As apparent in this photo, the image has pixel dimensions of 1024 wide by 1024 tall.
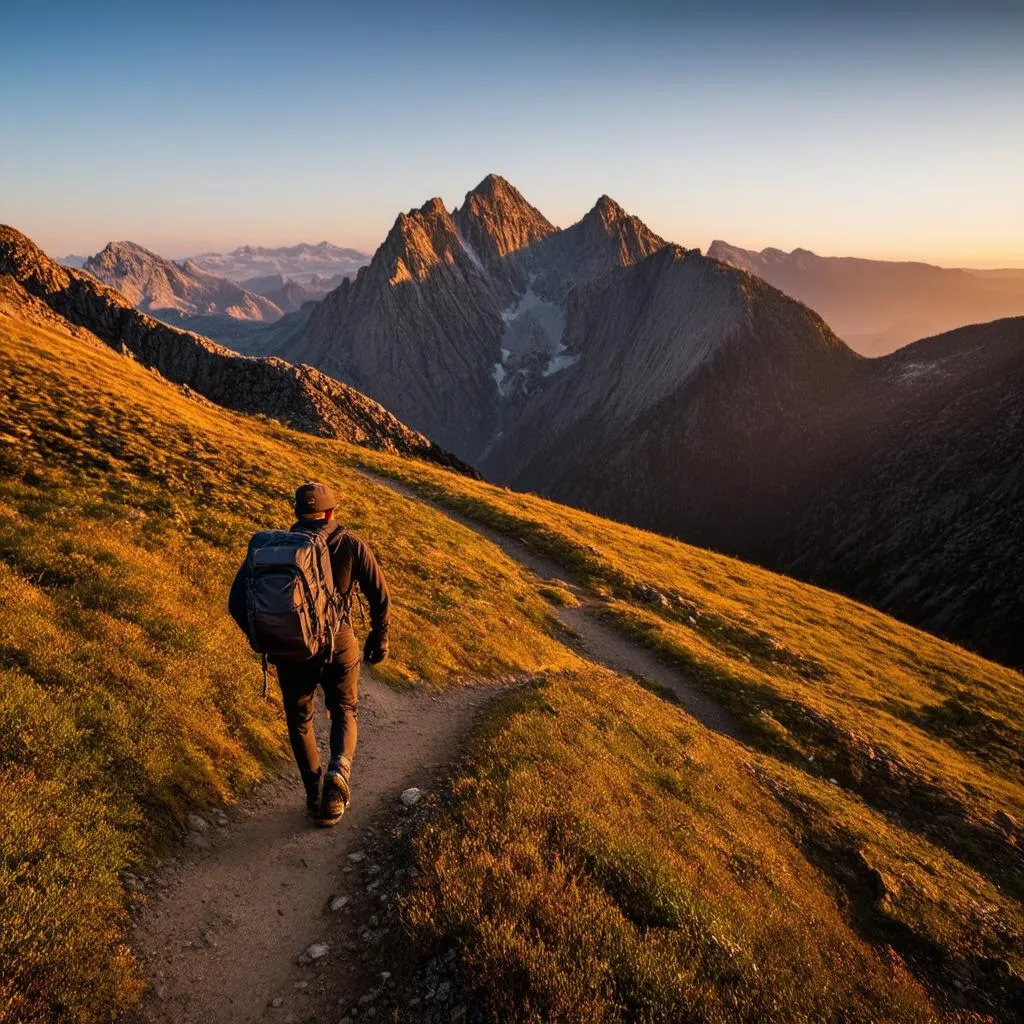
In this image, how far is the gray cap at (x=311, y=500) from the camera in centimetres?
869

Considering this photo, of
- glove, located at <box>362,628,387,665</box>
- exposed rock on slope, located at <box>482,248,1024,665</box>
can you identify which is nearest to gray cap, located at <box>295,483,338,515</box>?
glove, located at <box>362,628,387,665</box>

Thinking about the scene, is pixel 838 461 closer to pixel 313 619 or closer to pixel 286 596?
pixel 313 619

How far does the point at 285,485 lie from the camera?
87.4 feet

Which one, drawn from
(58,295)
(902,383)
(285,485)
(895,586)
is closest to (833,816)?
(285,485)

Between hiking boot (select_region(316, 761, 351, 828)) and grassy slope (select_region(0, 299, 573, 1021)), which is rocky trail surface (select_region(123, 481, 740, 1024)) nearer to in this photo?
hiking boot (select_region(316, 761, 351, 828))

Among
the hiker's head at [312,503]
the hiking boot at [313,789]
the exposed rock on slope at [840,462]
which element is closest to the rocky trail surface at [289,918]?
the hiking boot at [313,789]

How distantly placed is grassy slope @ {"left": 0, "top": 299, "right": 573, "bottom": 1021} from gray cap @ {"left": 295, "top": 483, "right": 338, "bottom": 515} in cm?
427

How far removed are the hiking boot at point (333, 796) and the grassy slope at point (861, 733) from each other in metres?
2.44

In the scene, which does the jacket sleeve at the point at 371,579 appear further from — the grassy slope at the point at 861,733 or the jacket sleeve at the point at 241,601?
the grassy slope at the point at 861,733

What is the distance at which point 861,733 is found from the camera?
78.1ft

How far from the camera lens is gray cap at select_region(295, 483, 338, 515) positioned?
342 inches

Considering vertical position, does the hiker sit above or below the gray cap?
below

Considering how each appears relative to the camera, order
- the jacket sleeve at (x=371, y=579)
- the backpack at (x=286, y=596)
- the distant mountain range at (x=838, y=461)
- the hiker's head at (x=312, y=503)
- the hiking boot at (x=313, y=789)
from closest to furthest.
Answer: the backpack at (x=286, y=596)
the hiker's head at (x=312, y=503)
the hiking boot at (x=313, y=789)
the jacket sleeve at (x=371, y=579)
the distant mountain range at (x=838, y=461)

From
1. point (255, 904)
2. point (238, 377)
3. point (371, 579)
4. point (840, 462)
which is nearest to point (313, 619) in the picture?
point (371, 579)
